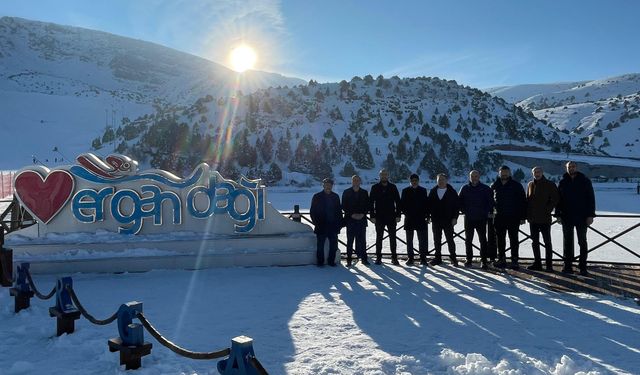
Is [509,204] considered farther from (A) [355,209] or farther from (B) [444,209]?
(A) [355,209]

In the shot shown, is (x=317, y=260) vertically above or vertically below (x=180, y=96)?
below

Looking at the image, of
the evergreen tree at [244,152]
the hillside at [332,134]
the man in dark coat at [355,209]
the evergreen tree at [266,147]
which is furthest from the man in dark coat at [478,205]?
the evergreen tree at [266,147]

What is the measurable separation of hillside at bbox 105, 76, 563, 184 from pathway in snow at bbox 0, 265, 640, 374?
3023 centimetres

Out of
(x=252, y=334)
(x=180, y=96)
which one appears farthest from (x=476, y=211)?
(x=180, y=96)

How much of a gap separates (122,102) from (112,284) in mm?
111824

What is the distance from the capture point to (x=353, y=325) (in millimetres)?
5625

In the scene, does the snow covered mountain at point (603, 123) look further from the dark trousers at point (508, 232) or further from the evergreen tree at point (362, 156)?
the dark trousers at point (508, 232)

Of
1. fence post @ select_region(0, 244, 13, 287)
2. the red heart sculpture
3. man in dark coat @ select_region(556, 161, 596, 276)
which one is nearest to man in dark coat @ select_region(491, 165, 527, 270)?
man in dark coat @ select_region(556, 161, 596, 276)

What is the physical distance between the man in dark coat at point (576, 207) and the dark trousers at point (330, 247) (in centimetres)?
387

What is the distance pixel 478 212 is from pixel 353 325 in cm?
375

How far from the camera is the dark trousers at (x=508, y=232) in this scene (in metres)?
8.16

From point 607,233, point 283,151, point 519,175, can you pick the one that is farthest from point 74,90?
point 607,233

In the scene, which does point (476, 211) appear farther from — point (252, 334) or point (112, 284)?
point (112, 284)

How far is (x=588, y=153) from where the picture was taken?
57.9 meters
